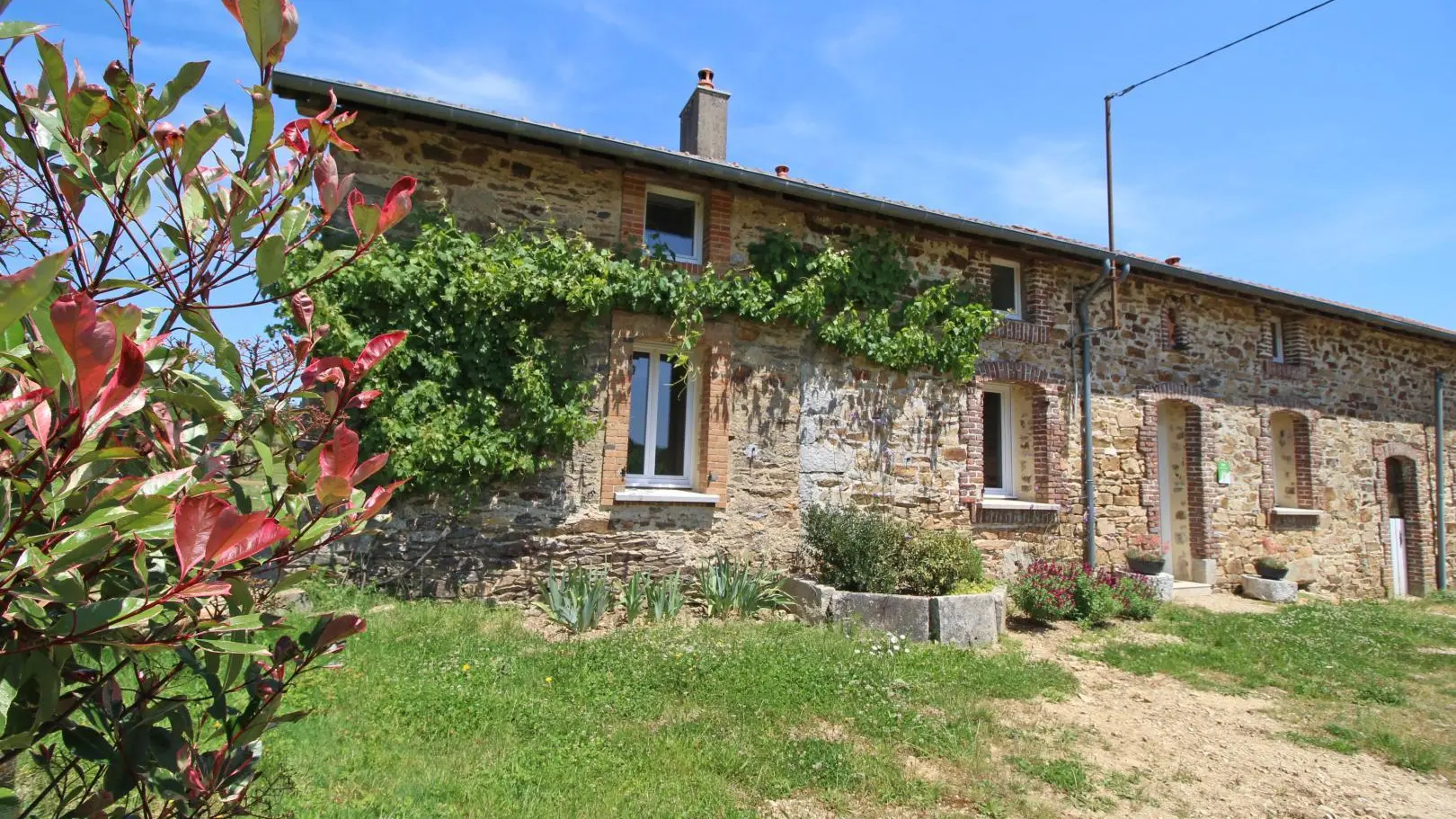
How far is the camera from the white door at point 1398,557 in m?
12.8

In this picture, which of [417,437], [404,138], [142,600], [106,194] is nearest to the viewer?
[142,600]

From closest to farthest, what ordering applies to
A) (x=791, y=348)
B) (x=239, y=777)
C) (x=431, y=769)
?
(x=239, y=777) < (x=431, y=769) < (x=791, y=348)

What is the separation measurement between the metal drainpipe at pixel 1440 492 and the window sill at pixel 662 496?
547 inches

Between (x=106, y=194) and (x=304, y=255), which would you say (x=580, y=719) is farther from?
(x=304, y=255)

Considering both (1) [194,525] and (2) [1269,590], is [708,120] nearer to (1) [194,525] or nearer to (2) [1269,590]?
(1) [194,525]

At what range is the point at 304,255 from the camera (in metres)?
5.87

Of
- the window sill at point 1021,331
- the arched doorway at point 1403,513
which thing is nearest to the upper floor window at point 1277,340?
the arched doorway at point 1403,513

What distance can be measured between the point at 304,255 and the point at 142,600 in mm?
5683

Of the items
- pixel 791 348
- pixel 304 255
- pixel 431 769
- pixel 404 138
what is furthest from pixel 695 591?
pixel 404 138

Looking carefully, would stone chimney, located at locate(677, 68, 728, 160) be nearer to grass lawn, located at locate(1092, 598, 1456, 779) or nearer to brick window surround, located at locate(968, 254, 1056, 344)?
brick window surround, located at locate(968, 254, 1056, 344)

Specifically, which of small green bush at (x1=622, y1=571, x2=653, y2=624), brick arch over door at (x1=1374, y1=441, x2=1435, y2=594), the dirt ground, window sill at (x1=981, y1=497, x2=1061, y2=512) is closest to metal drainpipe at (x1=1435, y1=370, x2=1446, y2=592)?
brick arch over door at (x1=1374, y1=441, x2=1435, y2=594)

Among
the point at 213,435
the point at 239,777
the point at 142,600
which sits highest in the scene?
the point at 213,435

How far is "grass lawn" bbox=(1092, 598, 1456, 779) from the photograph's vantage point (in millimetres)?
5204

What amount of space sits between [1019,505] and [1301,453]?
20.2 feet
